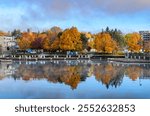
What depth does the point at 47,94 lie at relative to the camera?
12.9 feet

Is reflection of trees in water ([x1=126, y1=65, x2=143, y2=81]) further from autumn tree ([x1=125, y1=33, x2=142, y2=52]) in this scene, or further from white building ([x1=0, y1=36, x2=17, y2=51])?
white building ([x1=0, y1=36, x2=17, y2=51])

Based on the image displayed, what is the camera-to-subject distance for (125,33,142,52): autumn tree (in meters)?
5.58

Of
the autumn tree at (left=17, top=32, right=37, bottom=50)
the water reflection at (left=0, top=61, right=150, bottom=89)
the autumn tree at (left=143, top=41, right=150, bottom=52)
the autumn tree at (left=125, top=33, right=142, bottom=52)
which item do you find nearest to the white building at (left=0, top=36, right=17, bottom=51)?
the autumn tree at (left=17, top=32, right=37, bottom=50)

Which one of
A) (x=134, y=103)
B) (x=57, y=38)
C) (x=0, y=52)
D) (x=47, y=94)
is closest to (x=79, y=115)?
(x=134, y=103)

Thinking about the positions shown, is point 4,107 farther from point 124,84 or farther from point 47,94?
point 124,84

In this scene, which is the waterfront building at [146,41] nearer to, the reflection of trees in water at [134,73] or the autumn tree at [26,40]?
the reflection of trees in water at [134,73]

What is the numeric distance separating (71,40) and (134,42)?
1140 millimetres

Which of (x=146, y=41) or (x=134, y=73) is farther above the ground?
(x=146, y=41)

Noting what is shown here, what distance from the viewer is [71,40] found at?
6770 mm

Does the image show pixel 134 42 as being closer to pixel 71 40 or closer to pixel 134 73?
pixel 134 73

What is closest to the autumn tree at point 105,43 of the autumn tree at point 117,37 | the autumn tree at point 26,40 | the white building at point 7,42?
the autumn tree at point 117,37

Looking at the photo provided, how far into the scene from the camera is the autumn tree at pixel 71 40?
20.4 feet

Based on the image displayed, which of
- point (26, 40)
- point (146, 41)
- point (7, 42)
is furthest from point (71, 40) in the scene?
point (146, 41)

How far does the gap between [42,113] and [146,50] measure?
4931mm
